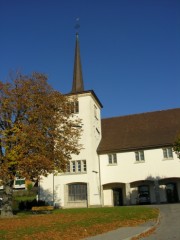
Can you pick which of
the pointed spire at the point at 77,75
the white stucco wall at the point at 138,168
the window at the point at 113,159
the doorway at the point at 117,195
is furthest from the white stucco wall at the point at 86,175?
the doorway at the point at 117,195

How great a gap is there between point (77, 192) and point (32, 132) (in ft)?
47.2

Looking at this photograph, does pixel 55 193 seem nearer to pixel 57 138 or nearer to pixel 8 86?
pixel 57 138

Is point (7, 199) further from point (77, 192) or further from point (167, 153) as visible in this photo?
point (167, 153)

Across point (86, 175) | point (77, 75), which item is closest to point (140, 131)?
point (86, 175)

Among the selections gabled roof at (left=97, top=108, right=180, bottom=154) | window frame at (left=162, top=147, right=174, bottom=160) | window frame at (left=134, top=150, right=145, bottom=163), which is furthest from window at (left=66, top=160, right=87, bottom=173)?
window frame at (left=162, top=147, right=174, bottom=160)

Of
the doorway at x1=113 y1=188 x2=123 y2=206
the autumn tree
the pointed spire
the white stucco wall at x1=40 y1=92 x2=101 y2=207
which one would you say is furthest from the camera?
the pointed spire

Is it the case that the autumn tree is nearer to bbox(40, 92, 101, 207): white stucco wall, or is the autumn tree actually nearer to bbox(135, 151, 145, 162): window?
bbox(40, 92, 101, 207): white stucco wall

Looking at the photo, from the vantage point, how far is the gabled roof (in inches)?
1359

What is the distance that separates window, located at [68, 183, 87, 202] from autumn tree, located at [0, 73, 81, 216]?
10341 mm

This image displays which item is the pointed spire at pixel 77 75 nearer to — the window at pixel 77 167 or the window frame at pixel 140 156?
the window at pixel 77 167

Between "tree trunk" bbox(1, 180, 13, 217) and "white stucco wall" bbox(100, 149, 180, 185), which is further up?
"white stucco wall" bbox(100, 149, 180, 185)

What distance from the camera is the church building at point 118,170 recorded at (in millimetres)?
33500

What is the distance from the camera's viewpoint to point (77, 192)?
111ft

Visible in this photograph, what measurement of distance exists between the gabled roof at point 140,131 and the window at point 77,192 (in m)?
4.54
